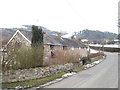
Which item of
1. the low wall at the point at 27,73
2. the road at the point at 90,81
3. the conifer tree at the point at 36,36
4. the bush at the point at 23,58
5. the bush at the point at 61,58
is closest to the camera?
the road at the point at 90,81

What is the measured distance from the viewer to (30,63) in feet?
39.1

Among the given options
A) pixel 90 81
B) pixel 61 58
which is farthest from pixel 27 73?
pixel 61 58

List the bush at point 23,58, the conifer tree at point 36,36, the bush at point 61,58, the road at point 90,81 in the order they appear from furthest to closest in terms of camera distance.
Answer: the bush at point 61,58 → the conifer tree at point 36,36 → the bush at point 23,58 → the road at point 90,81

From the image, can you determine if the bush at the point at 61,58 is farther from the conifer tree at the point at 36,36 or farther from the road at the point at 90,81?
the road at the point at 90,81

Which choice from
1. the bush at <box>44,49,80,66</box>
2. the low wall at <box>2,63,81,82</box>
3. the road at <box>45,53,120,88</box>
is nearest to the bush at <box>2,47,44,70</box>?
the low wall at <box>2,63,81,82</box>

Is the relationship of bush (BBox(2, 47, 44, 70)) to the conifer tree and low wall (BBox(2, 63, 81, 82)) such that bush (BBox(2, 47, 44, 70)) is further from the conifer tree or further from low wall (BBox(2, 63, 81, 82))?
the conifer tree

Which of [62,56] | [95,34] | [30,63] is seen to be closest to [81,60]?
[62,56]

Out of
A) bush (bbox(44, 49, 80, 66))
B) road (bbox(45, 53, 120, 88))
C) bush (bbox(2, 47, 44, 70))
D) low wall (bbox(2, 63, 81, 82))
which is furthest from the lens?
bush (bbox(44, 49, 80, 66))

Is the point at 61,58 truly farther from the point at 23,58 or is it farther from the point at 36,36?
the point at 23,58

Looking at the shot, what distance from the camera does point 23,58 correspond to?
37.7 ft

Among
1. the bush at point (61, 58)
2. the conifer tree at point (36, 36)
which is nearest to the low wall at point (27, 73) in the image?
the bush at point (61, 58)

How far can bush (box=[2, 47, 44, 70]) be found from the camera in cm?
1041

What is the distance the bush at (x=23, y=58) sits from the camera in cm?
1041

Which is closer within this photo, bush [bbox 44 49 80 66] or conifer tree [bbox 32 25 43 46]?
conifer tree [bbox 32 25 43 46]
